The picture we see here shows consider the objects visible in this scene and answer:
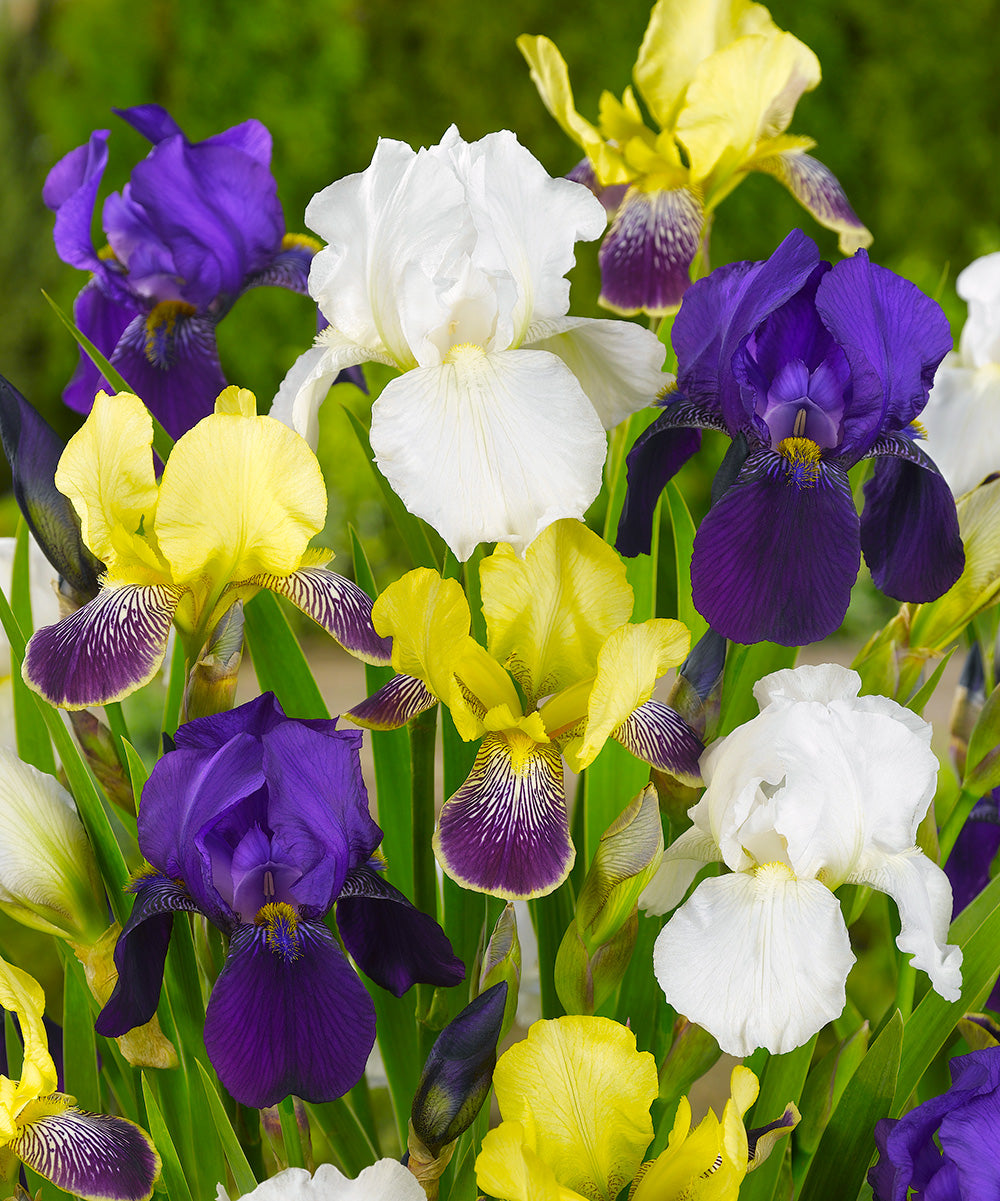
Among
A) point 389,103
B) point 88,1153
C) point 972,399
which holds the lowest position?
point 389,103

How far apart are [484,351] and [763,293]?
0.30ft

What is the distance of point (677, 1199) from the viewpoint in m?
0.37

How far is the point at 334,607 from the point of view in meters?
0.39

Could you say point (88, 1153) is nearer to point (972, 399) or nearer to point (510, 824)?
point (510, 824)

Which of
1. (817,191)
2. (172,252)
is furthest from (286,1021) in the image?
(817,191)

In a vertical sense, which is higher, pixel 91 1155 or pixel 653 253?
pixel 653 253

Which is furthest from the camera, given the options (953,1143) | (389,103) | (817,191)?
(389,103)

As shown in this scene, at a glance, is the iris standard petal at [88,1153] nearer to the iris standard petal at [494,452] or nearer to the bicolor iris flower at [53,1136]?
the bicolor iris flower at [53,1136]

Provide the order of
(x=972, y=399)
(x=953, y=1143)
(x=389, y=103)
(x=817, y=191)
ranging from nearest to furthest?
1. (x=953, y=1143)
2. (x=972, y=399)
3. (x=817, y=191)
4. (x=389, y=103)

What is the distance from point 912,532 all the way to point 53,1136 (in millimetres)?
337

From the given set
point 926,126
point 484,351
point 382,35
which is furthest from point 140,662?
point 382,35

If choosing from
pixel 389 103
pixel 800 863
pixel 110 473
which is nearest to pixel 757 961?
pixel 800 863

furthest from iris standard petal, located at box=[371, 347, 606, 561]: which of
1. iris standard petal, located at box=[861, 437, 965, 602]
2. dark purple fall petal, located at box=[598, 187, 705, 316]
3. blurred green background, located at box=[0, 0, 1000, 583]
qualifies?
blurred green background, located at box=[0, 0, 1000, 583]

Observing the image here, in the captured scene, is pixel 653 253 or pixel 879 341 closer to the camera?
pixel 879 341
